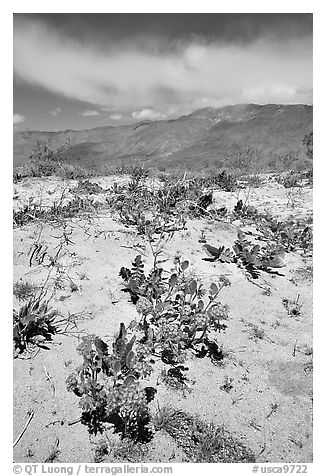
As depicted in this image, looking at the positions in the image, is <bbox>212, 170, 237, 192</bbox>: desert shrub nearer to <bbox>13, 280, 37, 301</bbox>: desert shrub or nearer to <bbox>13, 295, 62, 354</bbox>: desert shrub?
<bbox>13, 280, 37, 301</bbox>: desert shrub

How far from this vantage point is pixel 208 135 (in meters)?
88.8

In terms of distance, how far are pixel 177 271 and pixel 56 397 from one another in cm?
261

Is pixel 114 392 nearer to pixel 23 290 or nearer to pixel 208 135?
pixel 23 290

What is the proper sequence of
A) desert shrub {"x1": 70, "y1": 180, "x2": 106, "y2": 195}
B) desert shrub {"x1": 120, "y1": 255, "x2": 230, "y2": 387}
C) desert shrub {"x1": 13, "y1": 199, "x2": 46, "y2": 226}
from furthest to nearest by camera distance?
desert shrub {"x1": 70, "y1": 180, "x2": 106, "y2": 195}, desert shrub {"x1": 13, "y1": 199, "x2": 46, "y2": 226}, desert shrub {"x1": 120, "y1": 255, "x2": 230, "y2": 387}

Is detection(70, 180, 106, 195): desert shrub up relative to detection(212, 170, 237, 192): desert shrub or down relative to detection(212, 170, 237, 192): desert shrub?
down

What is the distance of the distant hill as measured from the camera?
209 ft

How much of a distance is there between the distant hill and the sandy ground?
41588mm

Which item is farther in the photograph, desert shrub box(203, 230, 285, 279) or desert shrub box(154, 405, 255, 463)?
desert shrub box(203, 230, 285, 279)

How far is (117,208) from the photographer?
7371mm

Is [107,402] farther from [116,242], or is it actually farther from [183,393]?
[116,242]

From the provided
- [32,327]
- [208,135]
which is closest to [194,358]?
[32,327]

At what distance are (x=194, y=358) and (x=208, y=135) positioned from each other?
90021mm

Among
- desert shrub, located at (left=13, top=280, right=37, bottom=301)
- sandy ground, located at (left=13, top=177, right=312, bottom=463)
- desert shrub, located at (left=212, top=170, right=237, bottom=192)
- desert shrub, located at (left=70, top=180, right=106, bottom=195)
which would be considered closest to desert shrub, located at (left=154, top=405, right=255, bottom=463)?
sandy ground, located at (left=13, top=177, right=312, bottom=463)
